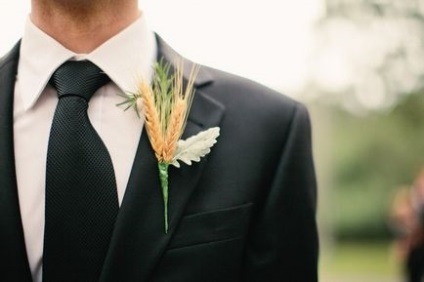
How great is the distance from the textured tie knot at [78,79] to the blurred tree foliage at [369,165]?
4249 centimetres

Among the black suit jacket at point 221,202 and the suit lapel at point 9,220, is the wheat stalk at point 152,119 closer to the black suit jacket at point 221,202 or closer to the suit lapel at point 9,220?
the black suit jacket at point 221,202

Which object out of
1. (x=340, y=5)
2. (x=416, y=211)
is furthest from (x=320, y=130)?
(x=416, y=211)

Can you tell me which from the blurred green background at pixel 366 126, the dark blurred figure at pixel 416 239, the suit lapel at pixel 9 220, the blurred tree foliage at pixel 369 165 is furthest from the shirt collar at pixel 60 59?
the blurred tree foliage at pixel 369 165

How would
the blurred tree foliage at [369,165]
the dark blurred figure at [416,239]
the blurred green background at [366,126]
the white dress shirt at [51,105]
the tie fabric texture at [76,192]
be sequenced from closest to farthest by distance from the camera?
1. the tie fabric texture at [76,192]
2. the white dress shirt at [51,105]
3. the dark blurred figure at [416,239]
4. the blurred green background at [366,126]
5. the blurred tree foliage at [369,165]

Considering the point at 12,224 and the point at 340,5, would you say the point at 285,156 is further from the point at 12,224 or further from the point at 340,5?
the point at 340,5

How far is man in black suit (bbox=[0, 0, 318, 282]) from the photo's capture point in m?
3.24

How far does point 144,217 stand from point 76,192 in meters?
0.26

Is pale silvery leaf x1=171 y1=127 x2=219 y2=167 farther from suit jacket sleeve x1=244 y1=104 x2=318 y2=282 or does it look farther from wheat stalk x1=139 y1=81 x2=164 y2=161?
suit jacket sleeve x1=244 y1=104 x2=318 y2=282

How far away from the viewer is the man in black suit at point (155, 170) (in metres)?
3.24

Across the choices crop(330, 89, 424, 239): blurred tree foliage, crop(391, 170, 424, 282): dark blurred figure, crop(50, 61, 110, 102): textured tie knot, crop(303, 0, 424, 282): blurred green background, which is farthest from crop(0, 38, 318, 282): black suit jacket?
crop(330, 89, 424, 239): blurred tree foliage

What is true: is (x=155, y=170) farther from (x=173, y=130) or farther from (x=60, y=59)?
(x=60, y=59)

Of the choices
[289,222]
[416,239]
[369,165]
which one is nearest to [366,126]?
[369,165]

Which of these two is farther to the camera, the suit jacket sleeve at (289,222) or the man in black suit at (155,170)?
the suit jacket sleeve at (289,222)

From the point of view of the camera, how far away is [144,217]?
10.8 ft
